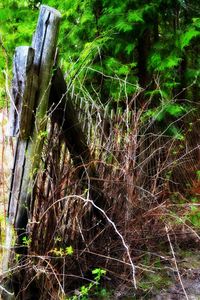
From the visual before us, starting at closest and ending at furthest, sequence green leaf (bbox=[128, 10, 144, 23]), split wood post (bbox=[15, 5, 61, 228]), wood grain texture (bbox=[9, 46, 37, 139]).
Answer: wood grain texture (bbox=[9, 46, 37, 139]) < split wood post (bbox=[15, 5, 61, 228]) < green leaf (bbox=[128, 10, 144, 23])

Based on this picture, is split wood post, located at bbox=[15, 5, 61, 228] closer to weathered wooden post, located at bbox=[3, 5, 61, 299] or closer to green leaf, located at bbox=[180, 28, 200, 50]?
weathered wooden post, located at bbox=[3, 5, 61, 299]

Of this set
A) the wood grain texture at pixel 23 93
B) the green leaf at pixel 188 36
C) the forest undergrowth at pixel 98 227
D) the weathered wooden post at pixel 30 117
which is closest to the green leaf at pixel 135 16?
the green leaf at pixel 188 36

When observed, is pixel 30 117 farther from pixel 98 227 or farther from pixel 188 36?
pixel 188 36

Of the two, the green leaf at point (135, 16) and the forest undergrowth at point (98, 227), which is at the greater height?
the green leaf at point (135, 16)

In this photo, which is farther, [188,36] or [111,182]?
[188,36]

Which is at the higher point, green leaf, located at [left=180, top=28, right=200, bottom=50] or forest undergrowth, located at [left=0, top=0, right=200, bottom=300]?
green leaf, located at [left=180, top=28, right=200, bottom=50]

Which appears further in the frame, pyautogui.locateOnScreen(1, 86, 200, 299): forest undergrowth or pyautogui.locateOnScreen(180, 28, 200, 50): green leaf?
Result: pyautogui.locateOnScreen(180, 28, 200, 50): green leaf

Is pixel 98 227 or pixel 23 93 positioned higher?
pixel 23 93

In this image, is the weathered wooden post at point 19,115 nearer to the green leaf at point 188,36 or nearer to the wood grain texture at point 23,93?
the wood grain texture at point 23,93

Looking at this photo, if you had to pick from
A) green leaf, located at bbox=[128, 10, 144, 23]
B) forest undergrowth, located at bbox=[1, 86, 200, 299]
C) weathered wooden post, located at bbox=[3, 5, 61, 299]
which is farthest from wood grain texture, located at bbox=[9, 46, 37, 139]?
green leaf, located at bbox=[128, 10, 144, 23]

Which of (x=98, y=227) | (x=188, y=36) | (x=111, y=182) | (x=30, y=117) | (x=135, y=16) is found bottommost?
(x=98, y=227)

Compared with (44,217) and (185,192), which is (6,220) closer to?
(44,217)

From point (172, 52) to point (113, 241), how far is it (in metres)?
2.69

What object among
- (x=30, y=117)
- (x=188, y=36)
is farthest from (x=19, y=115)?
(x=188, y=36)
